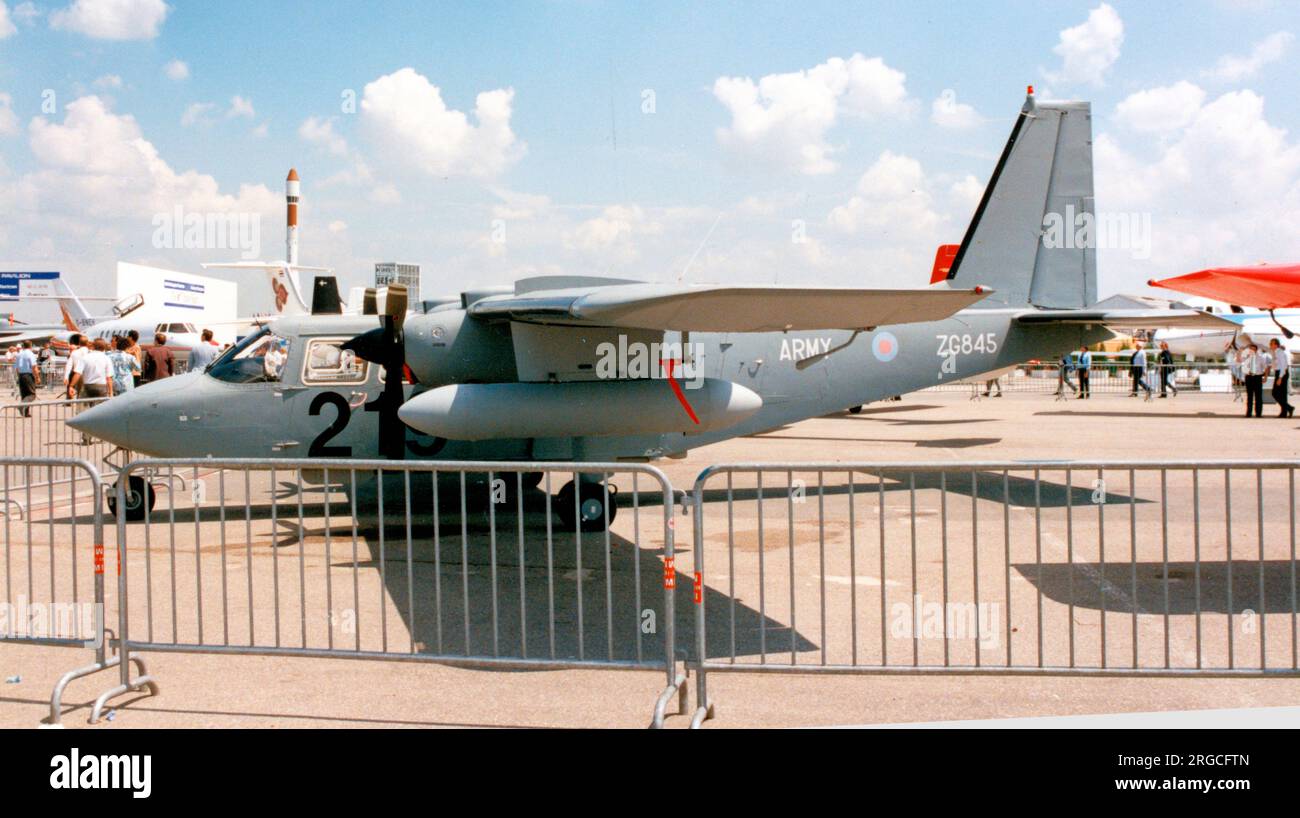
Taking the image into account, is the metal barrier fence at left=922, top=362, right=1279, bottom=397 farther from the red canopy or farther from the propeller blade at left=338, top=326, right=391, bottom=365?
the propeller blade at left=338, top=326, right=391, bottom=365

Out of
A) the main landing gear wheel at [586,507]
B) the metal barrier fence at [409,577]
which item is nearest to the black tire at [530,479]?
the metal barrier fence at [409,577]

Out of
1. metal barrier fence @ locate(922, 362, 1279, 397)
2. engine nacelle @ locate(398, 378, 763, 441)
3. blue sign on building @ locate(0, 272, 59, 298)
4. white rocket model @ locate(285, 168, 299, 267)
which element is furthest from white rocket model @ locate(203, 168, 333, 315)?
blue sign on building @ locate(0, 272, 59, 298)

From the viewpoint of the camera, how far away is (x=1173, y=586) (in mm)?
7605

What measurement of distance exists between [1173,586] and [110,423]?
1007 cm

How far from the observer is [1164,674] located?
15.9ft

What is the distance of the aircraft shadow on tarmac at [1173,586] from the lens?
689 centimetres

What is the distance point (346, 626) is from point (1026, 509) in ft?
24.8

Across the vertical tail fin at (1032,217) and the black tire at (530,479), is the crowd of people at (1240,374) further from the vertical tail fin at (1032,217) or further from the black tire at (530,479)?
the black tire at (530,479)

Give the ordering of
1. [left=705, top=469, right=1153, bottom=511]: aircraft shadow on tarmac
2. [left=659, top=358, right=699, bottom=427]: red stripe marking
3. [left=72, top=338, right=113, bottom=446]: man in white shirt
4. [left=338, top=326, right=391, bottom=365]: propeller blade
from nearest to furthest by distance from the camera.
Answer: [left=659, top=358, right=699, bottom=427]: red stripe marking
[left=338, top=326, right=391, bottom=365]: propeller blade
[left=705, top=469, right=1153, bottom=511]: aircraft shadow on tarmac
[left=72, top=338, right=113, bottom=446]: man in white shirt

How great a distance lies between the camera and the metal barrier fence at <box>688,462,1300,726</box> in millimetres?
4977

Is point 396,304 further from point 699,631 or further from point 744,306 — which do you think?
point 699,631

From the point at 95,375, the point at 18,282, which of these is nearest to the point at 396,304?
the point at 95,375

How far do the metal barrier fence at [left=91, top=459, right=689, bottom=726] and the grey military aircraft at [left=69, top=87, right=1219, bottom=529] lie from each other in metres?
0.71
